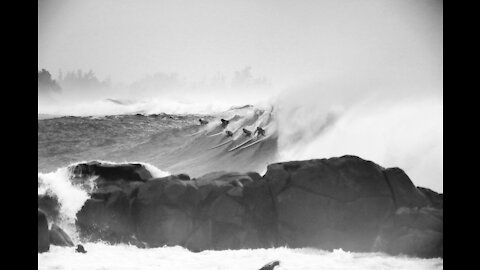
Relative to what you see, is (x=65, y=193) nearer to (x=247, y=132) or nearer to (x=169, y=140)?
(x=169, y=140)

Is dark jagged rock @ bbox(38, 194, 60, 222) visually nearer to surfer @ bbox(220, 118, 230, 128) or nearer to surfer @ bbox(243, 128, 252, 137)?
surfer @ bbox(220, 118, 230, 128)

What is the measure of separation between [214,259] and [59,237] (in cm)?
220

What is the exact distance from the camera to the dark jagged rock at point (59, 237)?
635 cm

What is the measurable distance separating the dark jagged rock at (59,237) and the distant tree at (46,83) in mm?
1921

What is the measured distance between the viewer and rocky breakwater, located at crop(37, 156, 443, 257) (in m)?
6.83

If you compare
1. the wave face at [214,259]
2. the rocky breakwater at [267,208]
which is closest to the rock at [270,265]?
the wave face at [214,259]

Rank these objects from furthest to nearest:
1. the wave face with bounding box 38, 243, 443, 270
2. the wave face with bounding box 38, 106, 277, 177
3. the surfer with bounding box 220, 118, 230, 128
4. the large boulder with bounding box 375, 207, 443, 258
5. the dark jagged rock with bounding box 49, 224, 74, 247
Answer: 1. the surfer with bounding box 220, 118, 230, 128
2. the wave face with bounding box 38, 106, 277, 177
3. the large boulder with bounding box 375, 207, 443, 258
4. the dark jagged rock with bounding box 49, 224, 74, 247
5. the wave face with bounding box 38, 243, 443, 270

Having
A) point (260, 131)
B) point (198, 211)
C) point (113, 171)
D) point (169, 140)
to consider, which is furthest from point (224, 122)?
point (113, 171)

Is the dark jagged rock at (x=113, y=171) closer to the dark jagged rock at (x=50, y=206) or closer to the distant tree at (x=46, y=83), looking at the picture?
the dark jagged rock at (x=50, y=206)

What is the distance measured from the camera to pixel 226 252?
6711 millimetres

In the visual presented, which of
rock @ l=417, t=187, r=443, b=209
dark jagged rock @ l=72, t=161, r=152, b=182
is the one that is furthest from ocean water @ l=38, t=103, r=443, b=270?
rock @ l=417, t=187, r=443, b=209

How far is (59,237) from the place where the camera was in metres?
6.46

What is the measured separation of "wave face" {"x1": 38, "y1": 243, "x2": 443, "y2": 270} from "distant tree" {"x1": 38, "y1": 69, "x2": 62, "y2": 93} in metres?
2.20

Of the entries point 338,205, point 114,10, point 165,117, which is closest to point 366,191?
point 338,205
